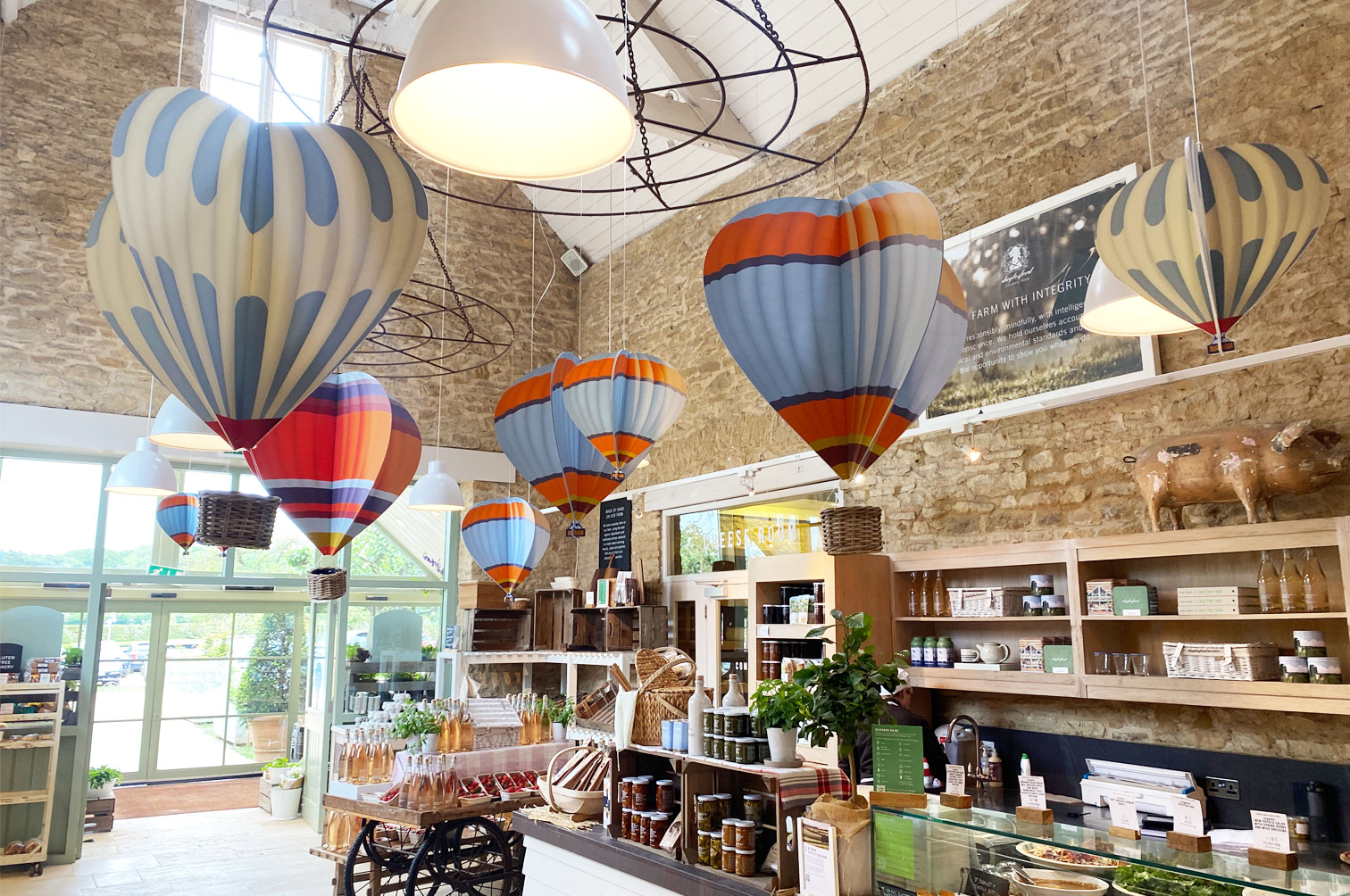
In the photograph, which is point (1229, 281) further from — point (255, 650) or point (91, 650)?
point (255, 650)

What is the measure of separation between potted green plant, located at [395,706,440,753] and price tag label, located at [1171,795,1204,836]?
158 inches

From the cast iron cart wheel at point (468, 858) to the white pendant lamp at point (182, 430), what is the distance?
237 centimetres

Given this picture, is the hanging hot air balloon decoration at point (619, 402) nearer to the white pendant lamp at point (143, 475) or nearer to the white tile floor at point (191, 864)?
the white pendant lamp at point (143, 475)

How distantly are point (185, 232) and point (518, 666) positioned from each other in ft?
26.2

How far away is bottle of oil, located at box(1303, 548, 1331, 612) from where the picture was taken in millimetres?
3885

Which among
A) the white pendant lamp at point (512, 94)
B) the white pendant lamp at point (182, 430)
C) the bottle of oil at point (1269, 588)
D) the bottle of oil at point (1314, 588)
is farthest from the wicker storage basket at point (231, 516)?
the bottle of oil at point (1314, 588)

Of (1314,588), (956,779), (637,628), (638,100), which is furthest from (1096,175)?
(637,628)

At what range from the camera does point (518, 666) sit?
9484mm

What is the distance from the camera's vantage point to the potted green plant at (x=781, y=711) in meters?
2.86

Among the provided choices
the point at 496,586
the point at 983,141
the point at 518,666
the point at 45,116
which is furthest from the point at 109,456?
the point at 983,141

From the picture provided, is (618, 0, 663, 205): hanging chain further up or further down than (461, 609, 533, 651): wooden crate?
further up

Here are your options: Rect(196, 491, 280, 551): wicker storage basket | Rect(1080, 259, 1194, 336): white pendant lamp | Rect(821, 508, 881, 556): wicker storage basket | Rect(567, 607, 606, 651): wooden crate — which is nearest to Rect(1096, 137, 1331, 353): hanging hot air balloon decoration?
Rect(1080, 259, 1194, 336): white pendant lamp

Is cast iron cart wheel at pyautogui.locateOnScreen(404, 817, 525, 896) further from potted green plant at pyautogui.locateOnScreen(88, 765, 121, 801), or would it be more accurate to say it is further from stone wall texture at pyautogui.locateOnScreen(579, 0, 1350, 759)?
potted green plant at pyautogui.locateOnScreen(88, 765, 121, 801)

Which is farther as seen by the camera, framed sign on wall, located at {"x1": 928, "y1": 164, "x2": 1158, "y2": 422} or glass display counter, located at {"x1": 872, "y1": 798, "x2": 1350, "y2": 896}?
framed sign on wall, located at {"x1": 928, "y1": 164, "x2": 1158, "y2": 422}
